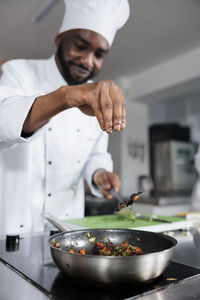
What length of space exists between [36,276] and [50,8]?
7.37 feet

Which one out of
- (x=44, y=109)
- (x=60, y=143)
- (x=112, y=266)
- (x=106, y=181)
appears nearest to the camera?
(x=112, y=266)

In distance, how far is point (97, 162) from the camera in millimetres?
1400

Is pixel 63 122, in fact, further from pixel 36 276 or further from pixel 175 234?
pixel 36 276

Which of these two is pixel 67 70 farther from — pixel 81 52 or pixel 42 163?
pixel 42 163

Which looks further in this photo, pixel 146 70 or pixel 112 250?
pixel 146 70

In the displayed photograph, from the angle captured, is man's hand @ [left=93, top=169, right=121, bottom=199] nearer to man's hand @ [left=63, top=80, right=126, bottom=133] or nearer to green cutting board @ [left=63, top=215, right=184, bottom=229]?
green cutting board @ [left=63, top=215, right=184, bottom=229]

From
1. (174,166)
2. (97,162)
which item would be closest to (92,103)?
(97,162)

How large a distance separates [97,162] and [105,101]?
82 cm

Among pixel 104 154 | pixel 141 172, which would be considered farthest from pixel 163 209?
pixel 104 154

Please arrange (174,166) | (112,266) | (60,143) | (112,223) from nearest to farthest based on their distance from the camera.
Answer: (112,266) → (112,223) → (60,143) → (174,166)

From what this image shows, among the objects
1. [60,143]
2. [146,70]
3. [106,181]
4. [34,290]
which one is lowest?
[34,290]

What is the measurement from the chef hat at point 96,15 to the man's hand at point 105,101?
705 millimetres

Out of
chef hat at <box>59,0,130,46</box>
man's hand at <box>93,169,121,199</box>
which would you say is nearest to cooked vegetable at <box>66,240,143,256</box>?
man's hand at <box>93,169,121,199</box>

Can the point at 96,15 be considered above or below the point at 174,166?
above
